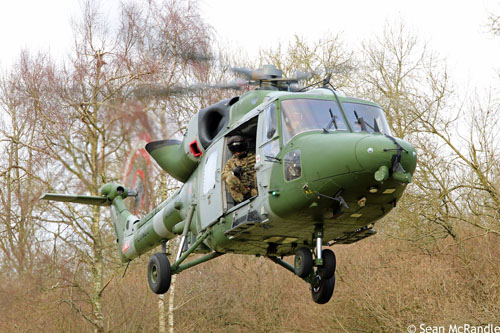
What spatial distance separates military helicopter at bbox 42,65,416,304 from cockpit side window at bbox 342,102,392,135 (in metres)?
0.01

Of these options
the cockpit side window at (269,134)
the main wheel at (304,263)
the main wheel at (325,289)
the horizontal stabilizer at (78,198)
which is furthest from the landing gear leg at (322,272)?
the horizontal stabilizer at (78,198)

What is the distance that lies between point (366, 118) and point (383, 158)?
4.75ft

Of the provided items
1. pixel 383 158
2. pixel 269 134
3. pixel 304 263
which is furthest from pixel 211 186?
pixel 383 158

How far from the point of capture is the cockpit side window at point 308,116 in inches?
376

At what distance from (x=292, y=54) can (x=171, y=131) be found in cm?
1593

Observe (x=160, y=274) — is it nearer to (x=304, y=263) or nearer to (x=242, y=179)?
(x=242, y=179)

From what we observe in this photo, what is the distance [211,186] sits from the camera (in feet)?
36.4

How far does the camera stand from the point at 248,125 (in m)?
10.6

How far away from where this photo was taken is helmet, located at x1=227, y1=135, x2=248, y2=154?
1069 centimetres

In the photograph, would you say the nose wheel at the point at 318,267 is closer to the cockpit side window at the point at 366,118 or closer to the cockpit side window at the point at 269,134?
the cockpit side window at the point at 269,134

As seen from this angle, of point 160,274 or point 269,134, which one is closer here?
point 269,134

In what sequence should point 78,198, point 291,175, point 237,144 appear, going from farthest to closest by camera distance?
point 78,198 → point 237,144 → point 291,175

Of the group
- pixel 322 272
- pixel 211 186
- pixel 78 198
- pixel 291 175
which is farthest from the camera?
pixel 78 198

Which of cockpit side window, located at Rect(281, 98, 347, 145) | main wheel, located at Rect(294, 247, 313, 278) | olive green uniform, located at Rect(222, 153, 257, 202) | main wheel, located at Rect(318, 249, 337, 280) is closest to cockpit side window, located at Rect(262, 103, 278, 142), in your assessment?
cockpit side window, located at Rect(281, 98, 347, 145)
